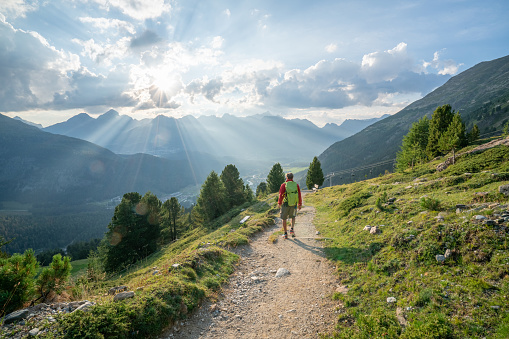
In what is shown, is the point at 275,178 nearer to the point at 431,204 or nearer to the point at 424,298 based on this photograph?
the point at 431,204

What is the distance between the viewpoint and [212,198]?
47.8 meters

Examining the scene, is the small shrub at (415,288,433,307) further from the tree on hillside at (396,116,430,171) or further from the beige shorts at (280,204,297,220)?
the tree on hillside at (396,116,430,171)

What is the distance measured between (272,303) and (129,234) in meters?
31.8

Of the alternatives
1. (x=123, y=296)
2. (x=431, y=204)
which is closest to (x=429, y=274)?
(x=431, y=204)

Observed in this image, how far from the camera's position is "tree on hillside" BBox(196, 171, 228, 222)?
4700 centimetres

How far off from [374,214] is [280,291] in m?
8.10

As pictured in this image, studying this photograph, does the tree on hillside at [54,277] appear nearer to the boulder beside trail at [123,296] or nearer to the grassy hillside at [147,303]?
the grassy hillside at [147,303]

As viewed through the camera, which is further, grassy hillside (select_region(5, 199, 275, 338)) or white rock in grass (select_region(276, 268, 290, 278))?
white rock in grass (select_region(276, 268, 290, 278))

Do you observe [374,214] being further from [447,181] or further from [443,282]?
[443,282]

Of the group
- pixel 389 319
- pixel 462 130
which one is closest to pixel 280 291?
pixel 389 319

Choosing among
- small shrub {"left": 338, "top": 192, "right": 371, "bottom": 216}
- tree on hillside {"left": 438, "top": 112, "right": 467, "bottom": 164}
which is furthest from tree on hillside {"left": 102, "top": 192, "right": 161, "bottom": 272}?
tree on hillside {"left": 438, "top": 112, "right": 467, "bottom": 164}

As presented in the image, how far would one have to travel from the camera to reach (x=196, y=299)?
23.4ft

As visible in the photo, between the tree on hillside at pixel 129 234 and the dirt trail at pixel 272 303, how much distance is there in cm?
2706

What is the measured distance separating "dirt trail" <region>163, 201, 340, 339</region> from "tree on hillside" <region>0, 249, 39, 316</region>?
13.0 ft
